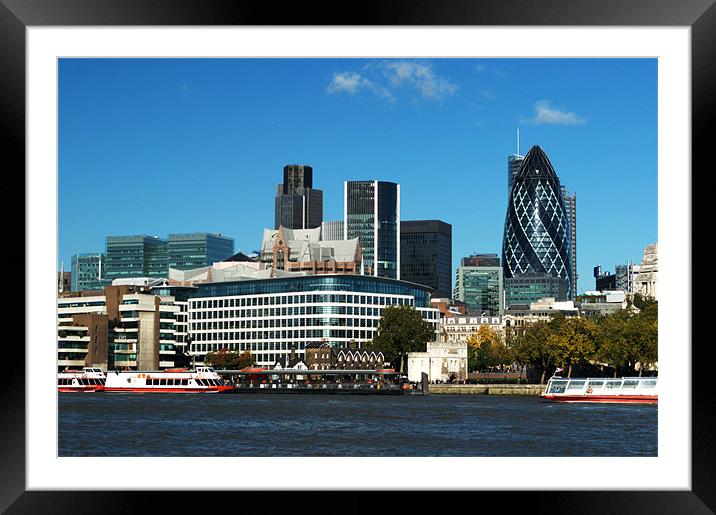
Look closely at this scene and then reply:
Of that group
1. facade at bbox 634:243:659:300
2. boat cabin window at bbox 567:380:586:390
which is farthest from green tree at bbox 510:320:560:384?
facade at bbox 634:243:659:300

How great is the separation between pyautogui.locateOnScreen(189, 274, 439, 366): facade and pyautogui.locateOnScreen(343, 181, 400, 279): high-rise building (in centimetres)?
4822

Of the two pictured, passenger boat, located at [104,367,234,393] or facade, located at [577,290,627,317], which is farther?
facade, located at [577,290,627,317]

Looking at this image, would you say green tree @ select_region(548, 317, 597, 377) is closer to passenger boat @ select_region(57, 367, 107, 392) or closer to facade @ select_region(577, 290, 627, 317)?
passenger boat @ select_region(57, 367, 107, 392)

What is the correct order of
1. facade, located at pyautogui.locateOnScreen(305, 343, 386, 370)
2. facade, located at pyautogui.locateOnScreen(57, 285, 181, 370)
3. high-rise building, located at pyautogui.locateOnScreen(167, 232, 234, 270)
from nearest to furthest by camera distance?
facade, located at pyautogui.locateOnScreen(305, 343, 386, 370)
facade, located at pyautogui.locateOnScreen(57, 285, 181, 370)
high-rise building, located at pyautogui.locateOnScreen(167, 232, 234, 270)

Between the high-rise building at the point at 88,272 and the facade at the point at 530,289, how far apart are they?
133ft

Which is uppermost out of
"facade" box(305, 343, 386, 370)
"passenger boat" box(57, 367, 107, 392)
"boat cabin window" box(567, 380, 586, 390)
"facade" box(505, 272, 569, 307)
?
"facade" box(505, 272, 569, 307)

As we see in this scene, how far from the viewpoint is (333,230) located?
11581 cm

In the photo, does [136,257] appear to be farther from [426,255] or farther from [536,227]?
[536,227]

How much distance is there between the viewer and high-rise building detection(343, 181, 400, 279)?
371ft

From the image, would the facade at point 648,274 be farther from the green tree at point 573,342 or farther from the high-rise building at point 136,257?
the high-rise building at point 136,257
